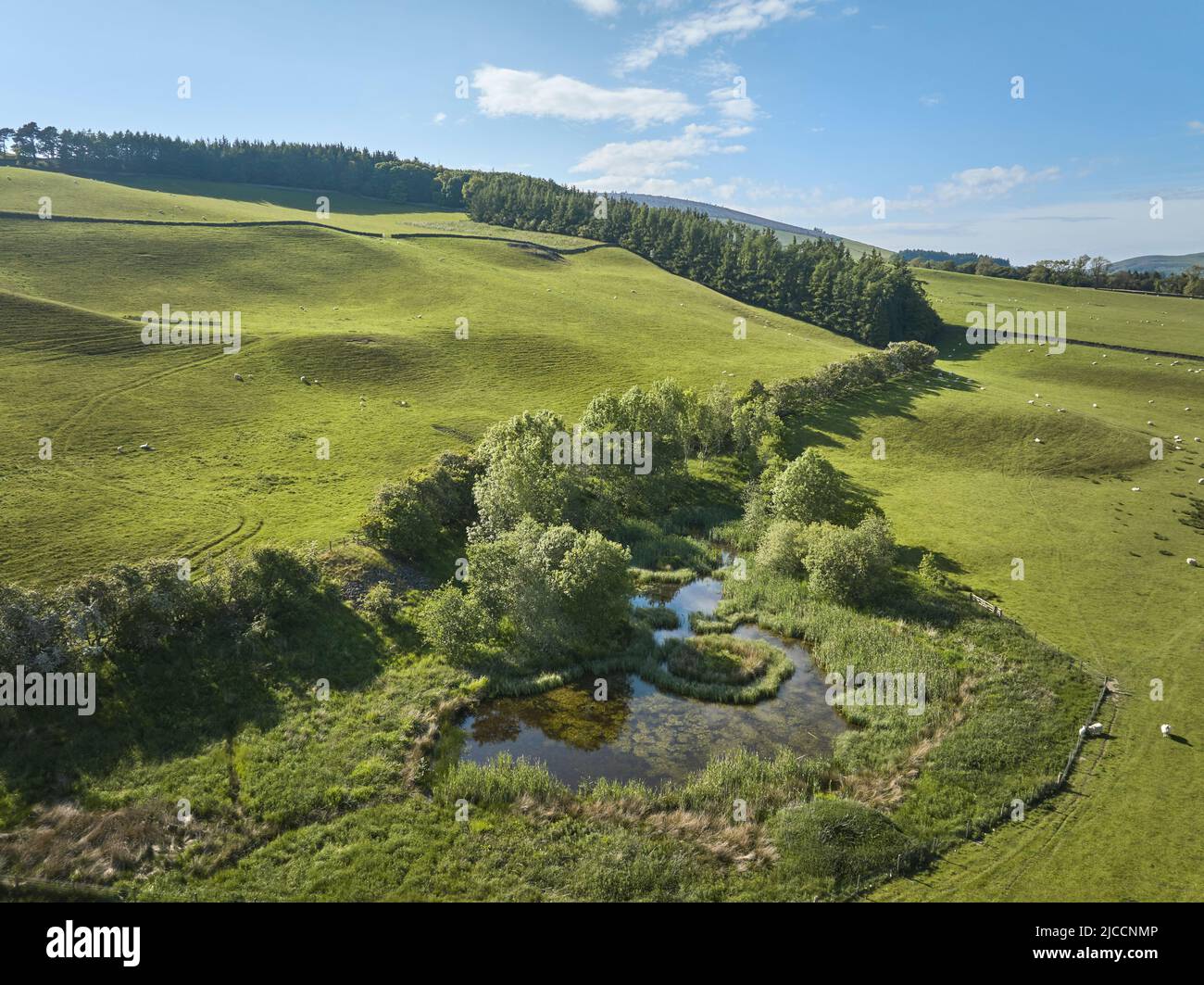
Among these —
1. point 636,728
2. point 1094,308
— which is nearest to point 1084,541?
point 636,728

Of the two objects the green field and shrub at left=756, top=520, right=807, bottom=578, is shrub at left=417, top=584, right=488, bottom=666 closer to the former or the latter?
the green field

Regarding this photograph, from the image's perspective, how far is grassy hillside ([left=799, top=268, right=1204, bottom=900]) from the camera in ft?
84.6

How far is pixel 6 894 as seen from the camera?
22.3 metres

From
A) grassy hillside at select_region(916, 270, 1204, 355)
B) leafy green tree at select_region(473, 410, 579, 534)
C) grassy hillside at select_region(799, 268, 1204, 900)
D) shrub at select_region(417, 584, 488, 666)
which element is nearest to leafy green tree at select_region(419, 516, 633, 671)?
shrub at select_region(417, 584, 488, 666)

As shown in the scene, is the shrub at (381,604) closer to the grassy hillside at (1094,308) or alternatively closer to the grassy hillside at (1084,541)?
the grassy hillside at (1084,541)

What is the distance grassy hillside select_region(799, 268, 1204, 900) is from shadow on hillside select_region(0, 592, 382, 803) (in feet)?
104

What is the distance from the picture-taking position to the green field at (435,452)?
2598 centimetres

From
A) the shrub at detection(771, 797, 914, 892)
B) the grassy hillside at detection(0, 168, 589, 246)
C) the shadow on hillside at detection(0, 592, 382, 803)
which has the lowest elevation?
the shrub at detection(771, 797, 914, 892)

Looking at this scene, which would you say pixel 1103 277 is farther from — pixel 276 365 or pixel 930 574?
pixel 276 365

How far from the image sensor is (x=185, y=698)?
33562mm

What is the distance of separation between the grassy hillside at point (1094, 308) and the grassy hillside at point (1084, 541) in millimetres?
6510

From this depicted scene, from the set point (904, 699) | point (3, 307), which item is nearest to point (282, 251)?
point (3, 307)

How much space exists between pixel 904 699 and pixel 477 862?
25.5 meters

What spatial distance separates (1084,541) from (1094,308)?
129516 millimetres
